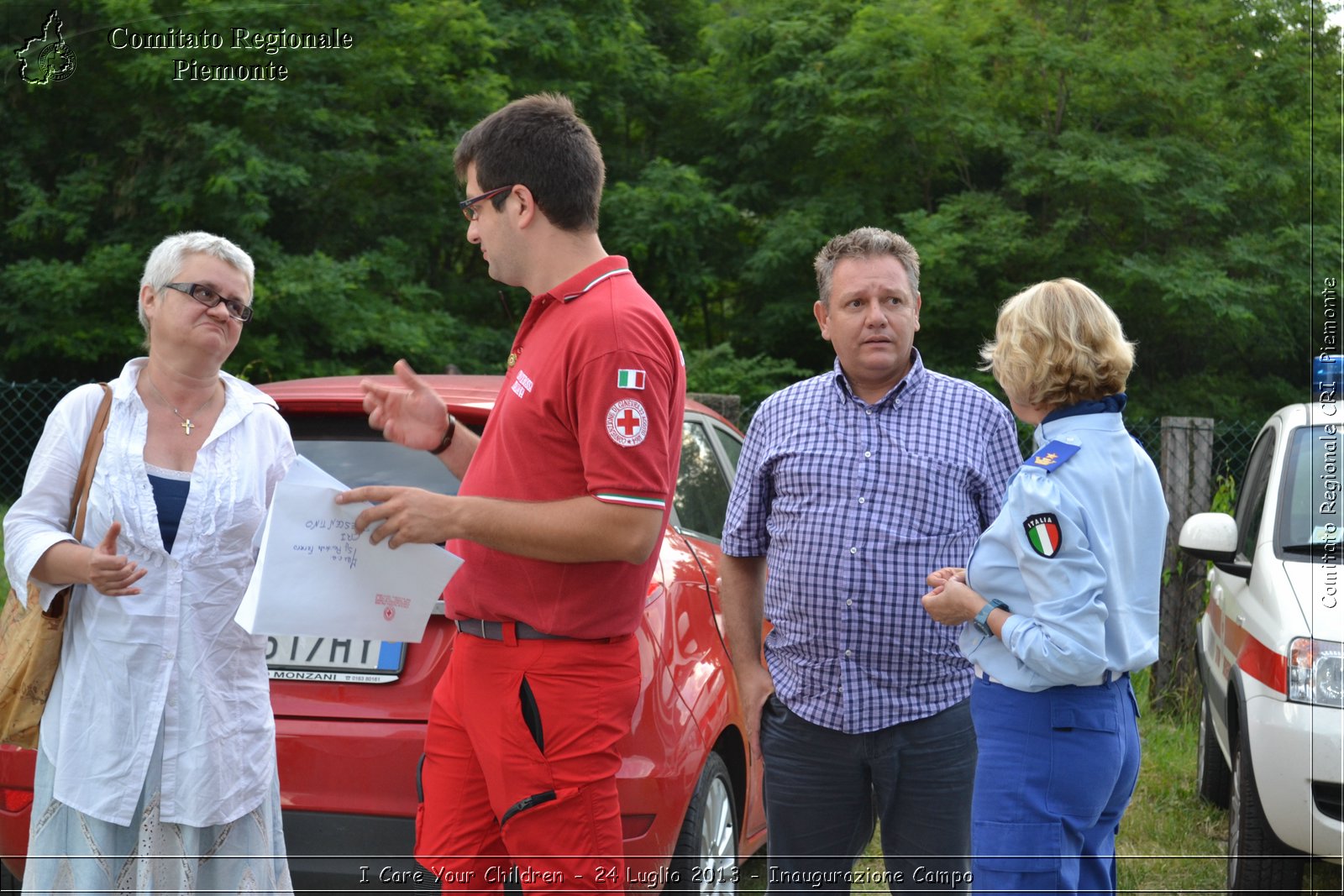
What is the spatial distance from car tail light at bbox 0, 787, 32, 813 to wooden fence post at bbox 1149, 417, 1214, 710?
615 cm

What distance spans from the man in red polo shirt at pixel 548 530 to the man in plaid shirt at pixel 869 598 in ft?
2.23

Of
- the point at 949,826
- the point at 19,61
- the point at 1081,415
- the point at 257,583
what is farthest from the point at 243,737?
the point at 19,61

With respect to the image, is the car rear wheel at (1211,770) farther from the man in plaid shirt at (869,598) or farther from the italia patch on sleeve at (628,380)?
the italia patch on sleeve at (628,380)

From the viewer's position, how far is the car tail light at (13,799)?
3.18 metres

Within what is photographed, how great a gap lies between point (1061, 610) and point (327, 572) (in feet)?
4.87

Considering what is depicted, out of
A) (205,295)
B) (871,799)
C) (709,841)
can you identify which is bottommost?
(709,841)

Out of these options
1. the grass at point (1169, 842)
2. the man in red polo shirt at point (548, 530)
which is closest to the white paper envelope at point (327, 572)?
the man in red polo shirt at point (548, 530)

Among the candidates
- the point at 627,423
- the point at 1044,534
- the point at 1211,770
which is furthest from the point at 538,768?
the point at 1211,770

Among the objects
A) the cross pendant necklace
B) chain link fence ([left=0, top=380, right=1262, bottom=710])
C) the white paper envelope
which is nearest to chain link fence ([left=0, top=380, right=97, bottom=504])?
chain link fence ([left=0, top=380, right=1262, bottom=710])

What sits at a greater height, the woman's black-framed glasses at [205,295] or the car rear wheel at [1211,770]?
the woman's black-framed glasses at [205,295]

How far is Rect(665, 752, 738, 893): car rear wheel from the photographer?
3410 mm

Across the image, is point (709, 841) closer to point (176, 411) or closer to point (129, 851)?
point (129, 851)

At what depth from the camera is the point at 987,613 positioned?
8.44 ft

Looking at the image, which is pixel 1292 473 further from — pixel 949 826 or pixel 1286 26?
pixel 1286 26
